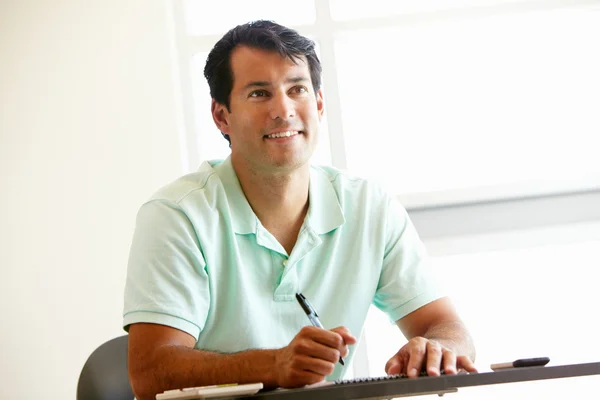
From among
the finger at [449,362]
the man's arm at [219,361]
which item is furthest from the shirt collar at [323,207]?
the finger at [449,362]

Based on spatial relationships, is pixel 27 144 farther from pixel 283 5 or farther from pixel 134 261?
pixel 134 261

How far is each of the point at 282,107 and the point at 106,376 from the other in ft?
2.73

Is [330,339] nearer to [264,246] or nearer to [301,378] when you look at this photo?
[301,378]

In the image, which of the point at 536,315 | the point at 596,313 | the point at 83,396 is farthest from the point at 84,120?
the point at 596,313

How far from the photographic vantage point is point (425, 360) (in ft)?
4.84

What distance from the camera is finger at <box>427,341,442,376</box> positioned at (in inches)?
55.0

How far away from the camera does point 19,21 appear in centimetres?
324

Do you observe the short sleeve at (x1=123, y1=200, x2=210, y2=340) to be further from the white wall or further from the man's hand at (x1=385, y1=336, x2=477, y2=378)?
the white wall

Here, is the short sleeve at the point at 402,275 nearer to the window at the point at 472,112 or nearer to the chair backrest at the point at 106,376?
the chair backrest at the point at 106,376

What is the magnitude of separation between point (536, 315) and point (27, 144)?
2280 millimetres

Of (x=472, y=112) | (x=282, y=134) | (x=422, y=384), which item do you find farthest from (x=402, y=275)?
(x=472, y=112)

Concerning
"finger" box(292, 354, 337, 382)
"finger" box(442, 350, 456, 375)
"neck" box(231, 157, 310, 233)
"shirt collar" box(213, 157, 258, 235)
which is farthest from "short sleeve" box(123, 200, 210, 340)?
"finger" box(442, 350, 456, 375)

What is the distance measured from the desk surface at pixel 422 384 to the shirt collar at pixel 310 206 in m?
0.78

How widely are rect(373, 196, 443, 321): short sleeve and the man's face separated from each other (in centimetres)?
32
